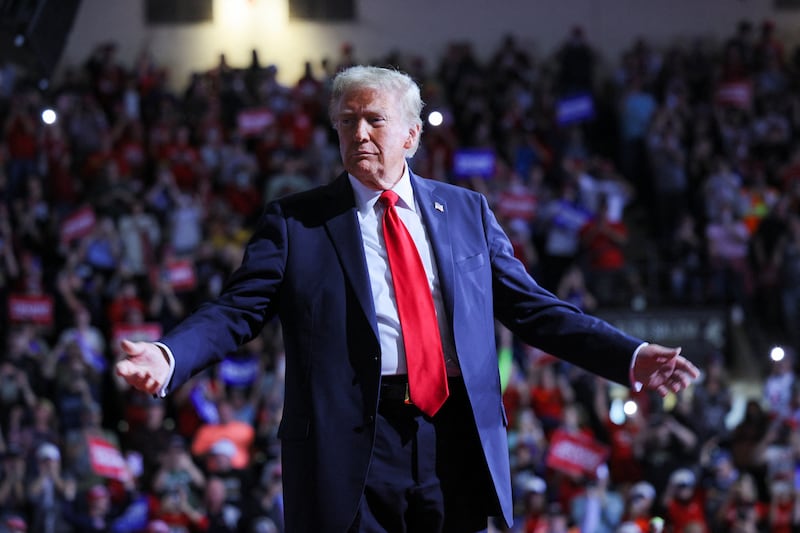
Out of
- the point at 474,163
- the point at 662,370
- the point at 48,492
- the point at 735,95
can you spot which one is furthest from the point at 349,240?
the point at 735,95

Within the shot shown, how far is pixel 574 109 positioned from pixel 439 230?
13.1 metres

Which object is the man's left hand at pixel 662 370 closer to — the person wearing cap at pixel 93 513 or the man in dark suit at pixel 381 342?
the man in dark suit at pixel 381 342

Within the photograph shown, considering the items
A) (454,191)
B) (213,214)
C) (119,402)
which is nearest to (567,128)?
(213,214)

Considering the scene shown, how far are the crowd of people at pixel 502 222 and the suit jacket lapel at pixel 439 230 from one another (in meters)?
6.29

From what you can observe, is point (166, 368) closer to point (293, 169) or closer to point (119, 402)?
point (119, 402)

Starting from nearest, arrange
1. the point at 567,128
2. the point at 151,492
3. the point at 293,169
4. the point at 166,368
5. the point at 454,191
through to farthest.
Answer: the point at 166,368 → the point at 454,191 → the point at 151,492 → the point at 293,169 → the point at 567,128

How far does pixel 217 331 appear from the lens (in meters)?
3.13

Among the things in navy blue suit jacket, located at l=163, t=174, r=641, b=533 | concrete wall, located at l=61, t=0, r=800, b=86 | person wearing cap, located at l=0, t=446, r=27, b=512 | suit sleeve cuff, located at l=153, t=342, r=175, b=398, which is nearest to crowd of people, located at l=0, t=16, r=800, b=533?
person wearing cap, located at l=0, t=446, r=27, b=512

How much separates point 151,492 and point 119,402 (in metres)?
1.56

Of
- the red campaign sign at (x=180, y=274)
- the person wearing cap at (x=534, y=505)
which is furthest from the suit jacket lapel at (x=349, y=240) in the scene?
the red campaign sign at (x=180, y=274)

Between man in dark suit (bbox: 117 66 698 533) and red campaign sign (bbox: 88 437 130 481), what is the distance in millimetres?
6936

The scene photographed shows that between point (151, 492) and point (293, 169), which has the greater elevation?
point (293, 169)

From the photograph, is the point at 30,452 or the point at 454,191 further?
the point at 30,452

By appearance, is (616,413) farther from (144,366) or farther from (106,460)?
(144,366)
